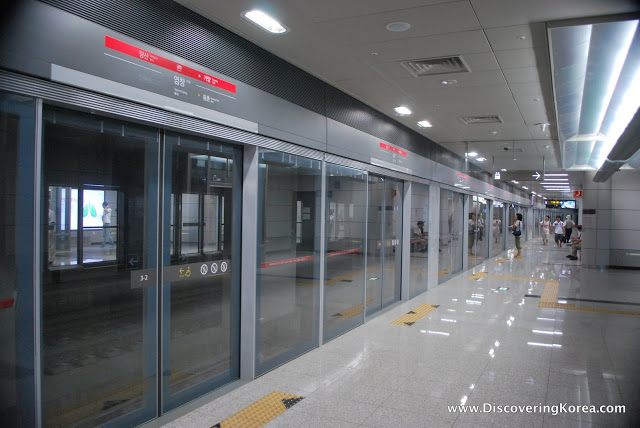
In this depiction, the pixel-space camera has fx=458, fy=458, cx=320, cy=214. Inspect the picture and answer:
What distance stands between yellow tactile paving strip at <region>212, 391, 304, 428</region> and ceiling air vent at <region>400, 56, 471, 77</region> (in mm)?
3465

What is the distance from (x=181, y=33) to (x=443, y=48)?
2406 millimetres

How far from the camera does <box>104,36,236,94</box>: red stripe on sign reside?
2.84 m

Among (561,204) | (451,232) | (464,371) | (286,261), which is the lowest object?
(464,371)

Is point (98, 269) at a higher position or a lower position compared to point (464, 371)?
higher

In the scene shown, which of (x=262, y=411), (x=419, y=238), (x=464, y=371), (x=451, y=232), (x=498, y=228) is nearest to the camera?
(x=262, y=411)

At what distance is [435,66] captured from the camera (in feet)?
16.1

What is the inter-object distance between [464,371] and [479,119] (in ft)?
14.7

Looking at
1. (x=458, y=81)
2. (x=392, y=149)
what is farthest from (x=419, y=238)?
(x=458, y=81)

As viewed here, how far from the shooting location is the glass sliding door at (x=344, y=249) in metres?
5.70

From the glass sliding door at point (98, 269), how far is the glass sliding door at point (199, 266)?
16 cm

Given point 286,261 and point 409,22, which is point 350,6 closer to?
point 409,22

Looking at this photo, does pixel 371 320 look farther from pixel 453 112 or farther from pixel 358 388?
pixel 453 112

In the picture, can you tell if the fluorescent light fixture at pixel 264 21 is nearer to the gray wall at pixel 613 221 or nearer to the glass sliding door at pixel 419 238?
the glass sliding door at pixel 419 238

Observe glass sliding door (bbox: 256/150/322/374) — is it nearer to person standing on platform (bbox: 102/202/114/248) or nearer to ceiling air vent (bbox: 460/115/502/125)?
person standing on platform (bbox: 102/202/114/248)
